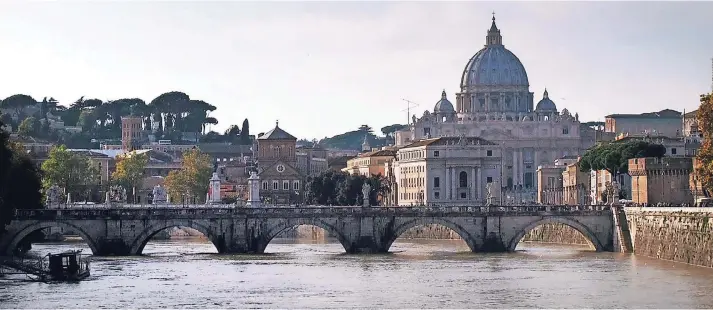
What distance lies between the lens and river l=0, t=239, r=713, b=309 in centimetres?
7206

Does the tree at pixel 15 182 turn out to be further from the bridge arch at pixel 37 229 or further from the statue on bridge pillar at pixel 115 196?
the statue on bridge pillar at pixel 115 196

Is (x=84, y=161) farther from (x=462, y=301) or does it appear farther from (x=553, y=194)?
(x=462, y=301)

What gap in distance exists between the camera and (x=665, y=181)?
4513 inches

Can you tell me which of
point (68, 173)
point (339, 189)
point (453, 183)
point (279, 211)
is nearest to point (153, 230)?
point (279, 211)

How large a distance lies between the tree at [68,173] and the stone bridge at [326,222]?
3124cm

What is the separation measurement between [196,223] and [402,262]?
37.2ft

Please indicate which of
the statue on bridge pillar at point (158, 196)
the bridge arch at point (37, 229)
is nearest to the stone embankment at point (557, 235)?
the statue on bridge pillar at point (158, 196)

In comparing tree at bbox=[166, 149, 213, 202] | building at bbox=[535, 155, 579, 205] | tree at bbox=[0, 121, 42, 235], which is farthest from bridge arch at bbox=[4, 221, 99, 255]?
building at bbox=[535, 155, 579, 205]

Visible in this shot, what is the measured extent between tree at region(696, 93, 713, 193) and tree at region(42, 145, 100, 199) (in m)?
43.4

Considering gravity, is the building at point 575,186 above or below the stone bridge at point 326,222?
above

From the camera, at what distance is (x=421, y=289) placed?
77.8 m

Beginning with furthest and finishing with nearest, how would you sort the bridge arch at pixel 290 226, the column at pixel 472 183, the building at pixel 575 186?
the column at pixel 472 183
the building at pixel 575 186
the bridge arch at pixel 290 226

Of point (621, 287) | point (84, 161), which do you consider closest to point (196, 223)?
point (621, 287)

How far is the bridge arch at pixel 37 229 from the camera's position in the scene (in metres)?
95.5
